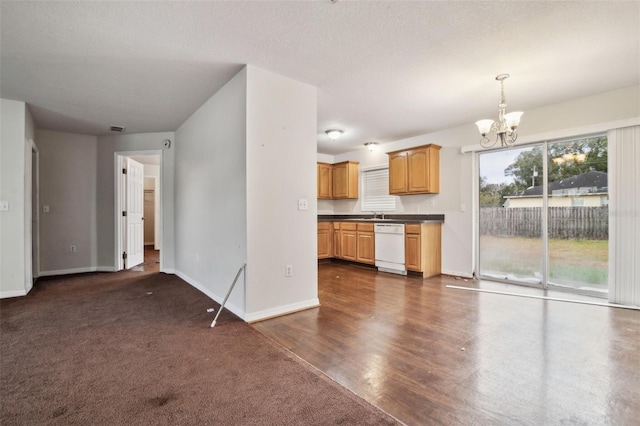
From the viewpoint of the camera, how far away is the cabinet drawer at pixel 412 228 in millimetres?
4753

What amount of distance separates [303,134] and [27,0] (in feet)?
7.31

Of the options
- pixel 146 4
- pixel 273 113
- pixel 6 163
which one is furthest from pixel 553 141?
pixel 6 163

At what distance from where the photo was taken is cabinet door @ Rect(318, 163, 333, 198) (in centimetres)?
667

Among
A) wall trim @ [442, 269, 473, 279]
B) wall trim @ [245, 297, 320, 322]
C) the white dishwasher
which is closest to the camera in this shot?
wall trim @ [245, 297, 320, 322]

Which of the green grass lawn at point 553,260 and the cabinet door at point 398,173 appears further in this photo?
the cabinet door at point 398,173

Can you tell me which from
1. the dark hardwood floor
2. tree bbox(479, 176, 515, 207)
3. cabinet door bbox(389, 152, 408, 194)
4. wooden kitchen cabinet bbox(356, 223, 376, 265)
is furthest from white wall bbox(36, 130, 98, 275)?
tree bbox(479, 176, 515, 207)

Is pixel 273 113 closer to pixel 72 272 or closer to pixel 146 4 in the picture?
pixel 146 4

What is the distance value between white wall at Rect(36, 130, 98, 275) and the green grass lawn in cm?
675

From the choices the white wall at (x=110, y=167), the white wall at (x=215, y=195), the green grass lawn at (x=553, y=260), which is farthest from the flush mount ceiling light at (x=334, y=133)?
the green grass lawn at (x=553, y=260)

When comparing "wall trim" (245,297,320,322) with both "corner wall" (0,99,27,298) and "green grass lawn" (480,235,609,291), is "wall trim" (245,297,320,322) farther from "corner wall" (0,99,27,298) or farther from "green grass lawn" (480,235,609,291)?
"corner wall" (0,99,27,298)

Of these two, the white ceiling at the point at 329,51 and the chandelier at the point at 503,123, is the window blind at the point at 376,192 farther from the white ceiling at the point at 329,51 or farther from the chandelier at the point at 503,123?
the chandelier at the point at 503,123

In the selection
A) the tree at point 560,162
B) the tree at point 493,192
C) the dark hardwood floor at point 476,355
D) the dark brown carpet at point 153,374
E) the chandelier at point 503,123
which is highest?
the chandelier at point 503,123

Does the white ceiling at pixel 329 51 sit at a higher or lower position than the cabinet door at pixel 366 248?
higher

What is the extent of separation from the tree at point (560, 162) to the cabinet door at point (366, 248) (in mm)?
2417
